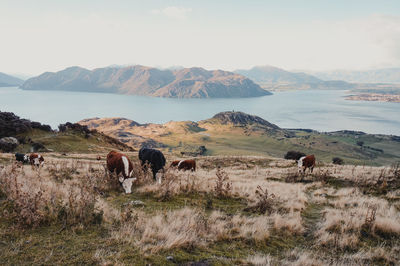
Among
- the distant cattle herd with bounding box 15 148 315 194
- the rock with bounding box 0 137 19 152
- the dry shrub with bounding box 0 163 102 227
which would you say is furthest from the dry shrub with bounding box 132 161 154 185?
the rock with bounding box 0 137 19 152

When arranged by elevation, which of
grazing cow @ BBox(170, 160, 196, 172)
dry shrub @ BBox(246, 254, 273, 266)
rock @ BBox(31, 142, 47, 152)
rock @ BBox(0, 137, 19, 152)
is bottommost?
rock @ BBox(31, 142, 47, 152)

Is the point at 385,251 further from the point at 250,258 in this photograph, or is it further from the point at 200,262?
the point at 200,262

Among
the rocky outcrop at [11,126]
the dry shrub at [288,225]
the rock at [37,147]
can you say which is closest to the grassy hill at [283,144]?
the rocky outcrop at [11,126]

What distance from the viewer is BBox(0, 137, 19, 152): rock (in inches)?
1283

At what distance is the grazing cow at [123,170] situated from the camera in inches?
371

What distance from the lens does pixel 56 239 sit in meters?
4.88

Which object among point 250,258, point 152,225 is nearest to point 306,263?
point 250,258

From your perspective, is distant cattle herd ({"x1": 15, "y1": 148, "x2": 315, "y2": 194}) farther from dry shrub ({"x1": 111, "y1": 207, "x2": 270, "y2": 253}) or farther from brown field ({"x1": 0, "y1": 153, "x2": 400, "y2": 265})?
dry shrub ({"x1": 111, "y1": 207, "x2": 270, "y2": 253})

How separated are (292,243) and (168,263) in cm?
342

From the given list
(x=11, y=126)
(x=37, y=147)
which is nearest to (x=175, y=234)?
(x=37, y=147)

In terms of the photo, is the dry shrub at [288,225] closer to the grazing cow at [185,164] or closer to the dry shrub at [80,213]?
the dry shrub at [80,213]

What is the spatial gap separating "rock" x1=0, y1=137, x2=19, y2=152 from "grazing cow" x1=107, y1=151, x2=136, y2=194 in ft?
102

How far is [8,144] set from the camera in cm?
3388

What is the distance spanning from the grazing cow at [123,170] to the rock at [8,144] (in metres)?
31.2
